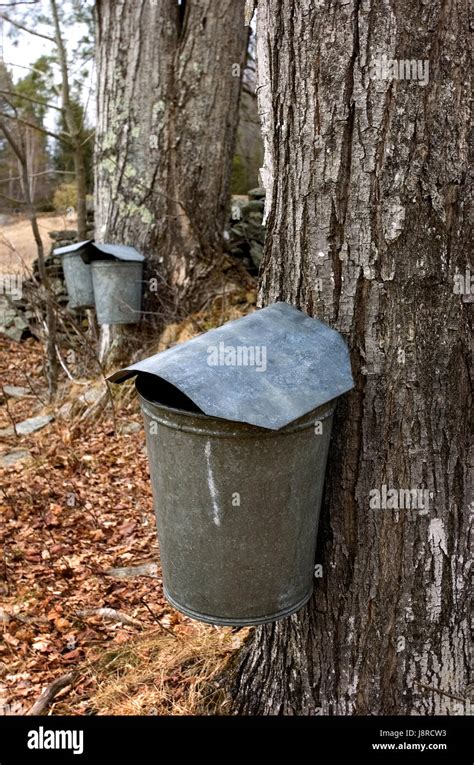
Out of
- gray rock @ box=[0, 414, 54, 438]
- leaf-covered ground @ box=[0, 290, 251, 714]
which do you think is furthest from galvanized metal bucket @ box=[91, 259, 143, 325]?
gray rock @ box=[0, 414, 54, 438]

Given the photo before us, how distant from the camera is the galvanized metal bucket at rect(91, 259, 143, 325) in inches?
225

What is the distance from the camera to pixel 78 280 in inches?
234

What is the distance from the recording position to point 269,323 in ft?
6.60

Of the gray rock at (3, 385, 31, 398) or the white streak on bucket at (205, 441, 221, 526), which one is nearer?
the white streak on bucket at (205, 441, 221, 526)

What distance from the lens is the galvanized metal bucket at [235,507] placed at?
71.0 inches

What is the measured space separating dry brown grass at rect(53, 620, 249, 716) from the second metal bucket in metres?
3.52

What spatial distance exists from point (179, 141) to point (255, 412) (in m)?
4.97

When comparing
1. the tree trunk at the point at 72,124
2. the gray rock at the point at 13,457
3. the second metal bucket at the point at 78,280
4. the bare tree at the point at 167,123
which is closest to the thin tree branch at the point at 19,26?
the tree trunk at the point at 72,124

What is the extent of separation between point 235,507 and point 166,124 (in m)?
5.03

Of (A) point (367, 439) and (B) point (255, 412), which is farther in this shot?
(A) point (367, 439)

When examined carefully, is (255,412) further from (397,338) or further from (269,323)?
(397,338)

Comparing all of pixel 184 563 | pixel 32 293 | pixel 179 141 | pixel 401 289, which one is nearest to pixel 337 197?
pixel 401 289

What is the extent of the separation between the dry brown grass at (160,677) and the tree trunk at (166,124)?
3.71 m

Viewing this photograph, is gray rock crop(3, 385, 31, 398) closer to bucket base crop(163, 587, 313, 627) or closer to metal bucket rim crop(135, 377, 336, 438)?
bucket base crop(163, 587, 313, 627)
